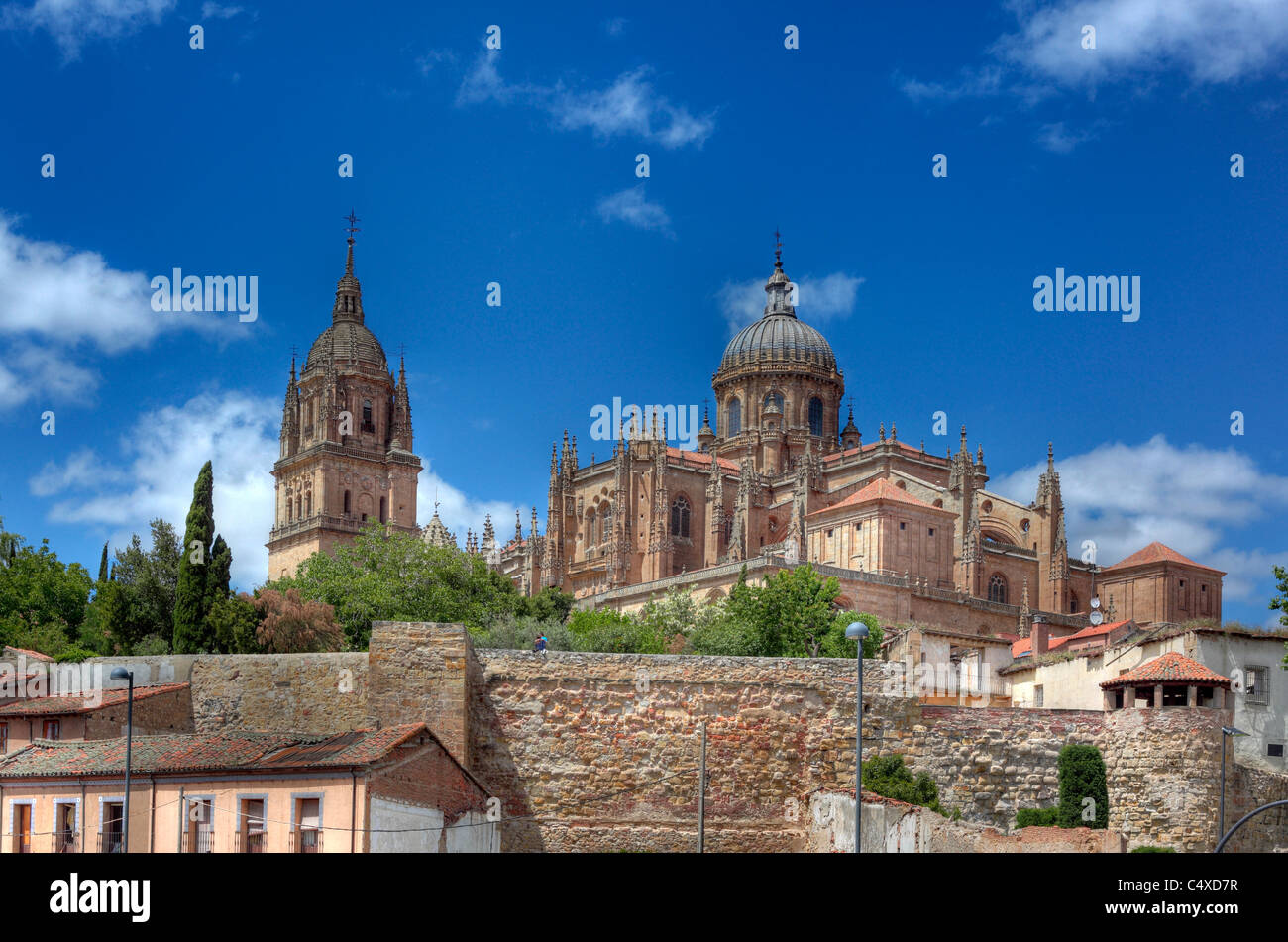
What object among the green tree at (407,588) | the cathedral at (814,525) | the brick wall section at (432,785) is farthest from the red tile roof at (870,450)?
the brick wall section at (432,785)

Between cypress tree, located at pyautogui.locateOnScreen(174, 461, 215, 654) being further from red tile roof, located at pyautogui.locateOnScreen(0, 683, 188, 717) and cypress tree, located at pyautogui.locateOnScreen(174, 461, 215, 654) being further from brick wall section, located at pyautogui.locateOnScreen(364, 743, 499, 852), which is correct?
brick wall section, located at pyautogui.locateOnScreen(364, 743, 499, 852)

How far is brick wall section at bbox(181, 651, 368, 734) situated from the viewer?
3138 centimetres

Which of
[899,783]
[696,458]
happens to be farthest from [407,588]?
[696,458]

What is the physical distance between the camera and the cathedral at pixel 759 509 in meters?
71.1

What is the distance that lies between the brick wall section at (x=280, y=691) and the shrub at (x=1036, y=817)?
44.1 feet

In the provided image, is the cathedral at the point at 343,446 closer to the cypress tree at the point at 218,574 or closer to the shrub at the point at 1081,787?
the cypress tree at the point at 218,574

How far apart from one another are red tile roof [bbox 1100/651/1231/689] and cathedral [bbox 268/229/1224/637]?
29846mm

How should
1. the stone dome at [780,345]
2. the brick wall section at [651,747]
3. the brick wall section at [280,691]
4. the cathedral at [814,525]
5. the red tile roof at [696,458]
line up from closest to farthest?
the brick wall section at [651,747], the brick wall section at [280,691], the cathedral at [814,525], the red tile roof at [696,458], the stone dome at [780,345]

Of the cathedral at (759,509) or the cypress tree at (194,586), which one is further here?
the cathedral at (759,509)

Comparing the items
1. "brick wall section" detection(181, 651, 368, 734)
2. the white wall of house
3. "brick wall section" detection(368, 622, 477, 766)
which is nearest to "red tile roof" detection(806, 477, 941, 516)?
the white wall of house

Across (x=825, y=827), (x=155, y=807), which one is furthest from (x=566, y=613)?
(x=155, y=807)

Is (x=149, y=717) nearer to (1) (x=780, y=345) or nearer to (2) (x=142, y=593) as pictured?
(2) (x=142, y=593)

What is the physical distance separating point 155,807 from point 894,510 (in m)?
48.6

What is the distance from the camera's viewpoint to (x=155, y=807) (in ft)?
86.6
